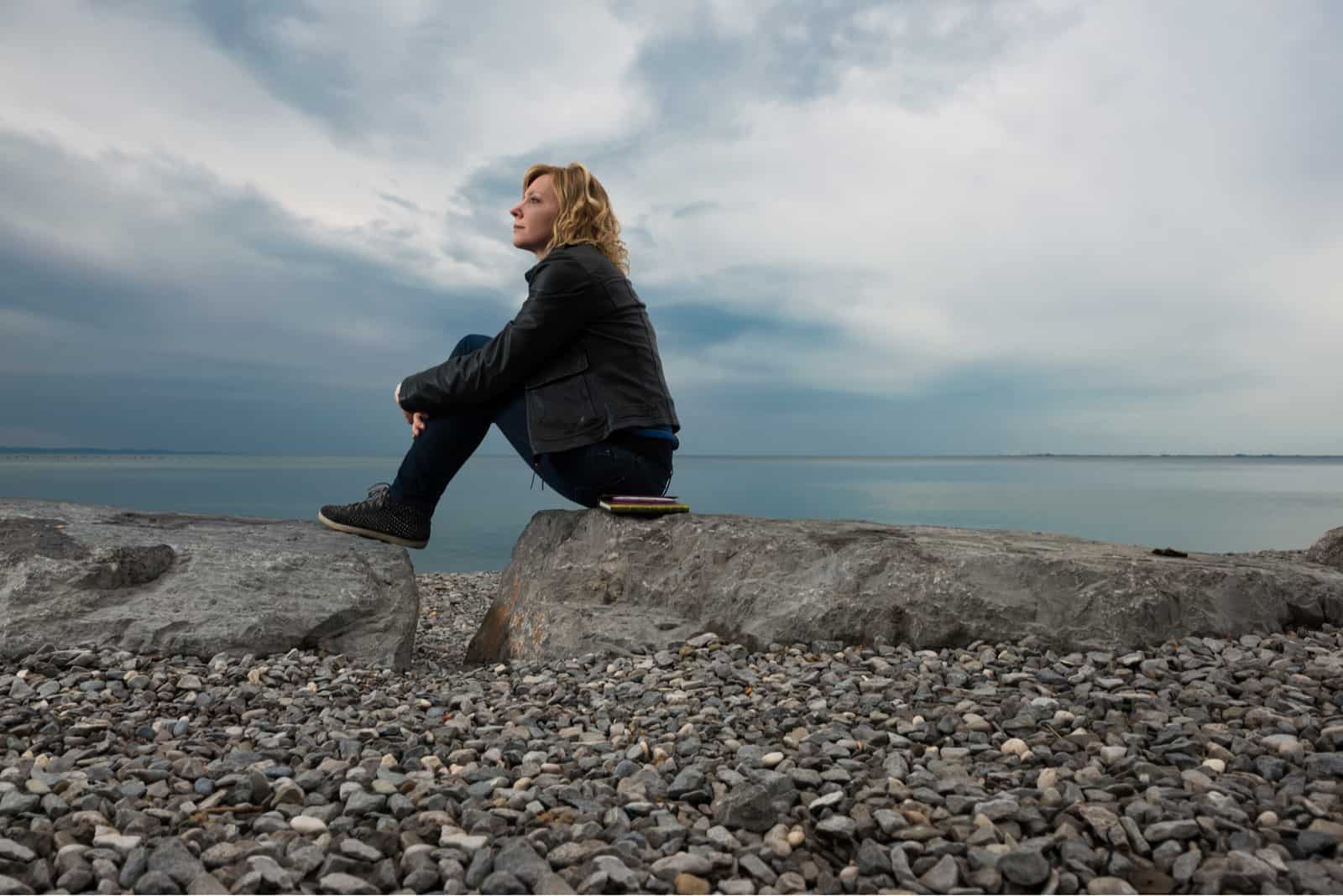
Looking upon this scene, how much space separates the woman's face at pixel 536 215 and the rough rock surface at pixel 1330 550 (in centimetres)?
702

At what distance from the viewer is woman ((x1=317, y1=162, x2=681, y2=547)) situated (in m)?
4.80

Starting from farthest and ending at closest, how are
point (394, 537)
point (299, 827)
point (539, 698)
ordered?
point (394, 537)
point (539, 698)
point (299, 827)

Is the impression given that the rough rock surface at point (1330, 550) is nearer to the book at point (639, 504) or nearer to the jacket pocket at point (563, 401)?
the book at point (639, 504)

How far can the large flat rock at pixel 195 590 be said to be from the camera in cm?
462

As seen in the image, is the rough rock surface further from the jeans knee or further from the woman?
the jeans knee

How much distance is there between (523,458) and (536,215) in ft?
4.67

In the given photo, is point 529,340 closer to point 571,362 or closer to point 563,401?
point 571,362

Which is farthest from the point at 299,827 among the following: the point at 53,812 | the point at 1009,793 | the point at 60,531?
the point at 60,531

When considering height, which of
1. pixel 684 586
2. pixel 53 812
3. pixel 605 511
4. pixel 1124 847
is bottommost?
pixel 53 812

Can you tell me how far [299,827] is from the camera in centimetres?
254

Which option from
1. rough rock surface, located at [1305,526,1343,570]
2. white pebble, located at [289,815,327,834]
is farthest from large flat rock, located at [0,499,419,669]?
rough rock surface, located at [1305,526,1343,570]

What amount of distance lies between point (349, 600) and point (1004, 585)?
11.7 feet

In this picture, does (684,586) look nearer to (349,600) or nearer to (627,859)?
(349,600)

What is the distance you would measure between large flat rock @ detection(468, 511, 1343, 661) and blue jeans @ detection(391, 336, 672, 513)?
0.24 m
